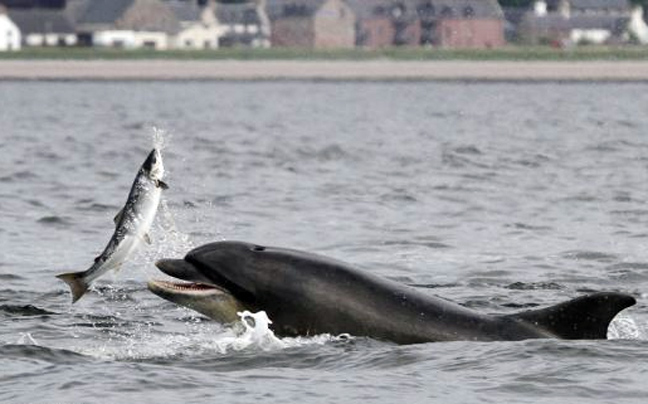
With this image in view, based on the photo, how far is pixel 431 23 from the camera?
571ft

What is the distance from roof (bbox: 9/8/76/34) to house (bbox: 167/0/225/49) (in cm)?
991

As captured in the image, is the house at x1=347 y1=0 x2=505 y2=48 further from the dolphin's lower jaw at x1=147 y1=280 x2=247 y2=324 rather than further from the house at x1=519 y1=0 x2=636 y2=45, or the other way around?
the dolphin's lower jaw at x1=147 y1=280 x2=247 y2=324

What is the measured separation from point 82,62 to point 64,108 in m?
60.2

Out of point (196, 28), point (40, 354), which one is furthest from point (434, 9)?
point (40, 354)

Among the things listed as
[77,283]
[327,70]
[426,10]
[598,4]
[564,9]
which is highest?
[77,283]

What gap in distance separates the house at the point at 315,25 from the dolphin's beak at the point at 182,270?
6288 inches

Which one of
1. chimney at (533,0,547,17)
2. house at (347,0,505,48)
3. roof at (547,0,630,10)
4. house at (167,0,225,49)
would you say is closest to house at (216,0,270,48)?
house at (167,0,225,49)

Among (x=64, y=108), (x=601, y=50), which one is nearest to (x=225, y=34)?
(x=601, y=50)

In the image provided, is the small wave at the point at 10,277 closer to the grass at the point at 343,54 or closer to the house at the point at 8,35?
the grass at the point at 343,54

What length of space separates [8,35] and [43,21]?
6.76m

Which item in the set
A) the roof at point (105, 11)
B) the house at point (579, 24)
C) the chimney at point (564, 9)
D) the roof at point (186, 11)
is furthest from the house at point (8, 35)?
the chimney at point (564, 9)

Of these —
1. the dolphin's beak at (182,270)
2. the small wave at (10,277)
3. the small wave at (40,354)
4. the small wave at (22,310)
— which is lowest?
the small wave at (10,277)

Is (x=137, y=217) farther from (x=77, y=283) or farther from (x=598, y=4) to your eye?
(x=598, y=4)

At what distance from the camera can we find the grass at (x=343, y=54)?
14338 centimetres
